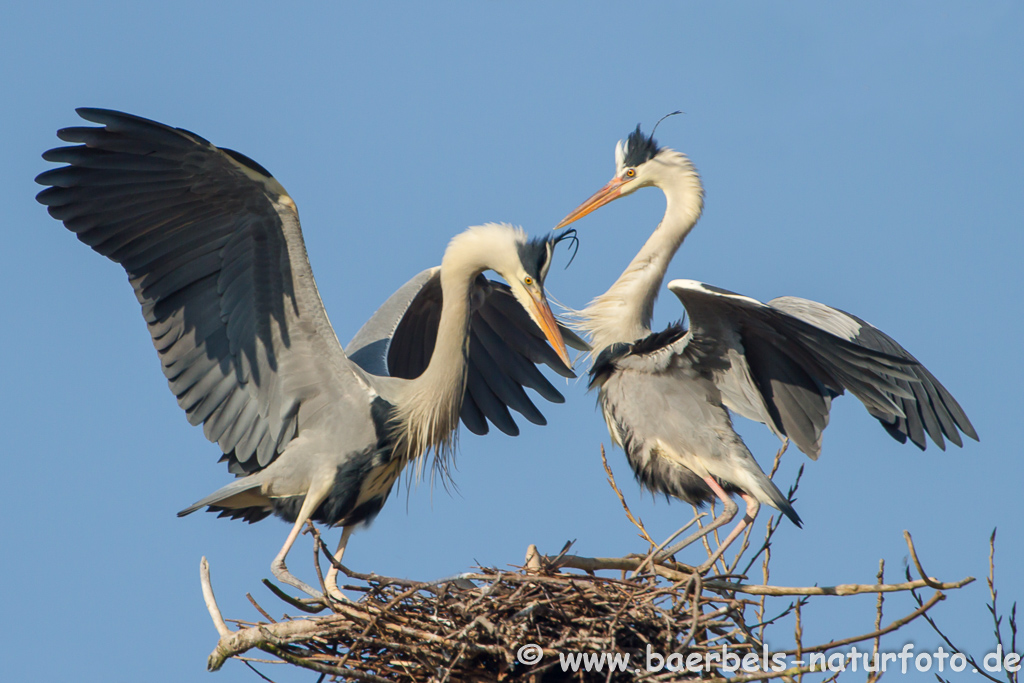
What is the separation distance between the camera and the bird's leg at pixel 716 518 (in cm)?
561

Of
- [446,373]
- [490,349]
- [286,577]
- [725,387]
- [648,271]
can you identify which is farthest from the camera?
[490,349]

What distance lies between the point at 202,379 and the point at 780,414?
2.92 metres

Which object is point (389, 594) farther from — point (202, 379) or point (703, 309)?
point (703, 309)

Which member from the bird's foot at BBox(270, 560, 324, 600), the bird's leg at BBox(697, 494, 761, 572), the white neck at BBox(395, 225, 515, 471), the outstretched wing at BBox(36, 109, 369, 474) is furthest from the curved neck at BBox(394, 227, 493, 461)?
the bird's leg at BBox(697, 494, 761, 572)

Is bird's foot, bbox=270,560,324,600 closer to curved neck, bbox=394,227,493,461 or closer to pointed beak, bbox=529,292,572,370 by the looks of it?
curved neck, bbox=394,227,493,461

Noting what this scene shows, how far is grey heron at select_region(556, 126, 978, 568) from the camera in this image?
5.45 metres

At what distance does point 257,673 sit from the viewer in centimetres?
485

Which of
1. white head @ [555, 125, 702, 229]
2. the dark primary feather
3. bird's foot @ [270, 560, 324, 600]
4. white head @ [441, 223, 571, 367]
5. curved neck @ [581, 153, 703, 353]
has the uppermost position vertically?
white head @ [555, 125, 702, 229]

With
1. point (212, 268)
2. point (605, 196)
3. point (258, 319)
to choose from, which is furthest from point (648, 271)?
point (212, 268)

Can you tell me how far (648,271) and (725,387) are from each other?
1.00 metres

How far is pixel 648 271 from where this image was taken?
6676 mm

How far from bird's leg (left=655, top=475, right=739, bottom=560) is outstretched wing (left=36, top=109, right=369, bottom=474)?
1742mm

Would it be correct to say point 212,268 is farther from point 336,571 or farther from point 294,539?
point 336,571

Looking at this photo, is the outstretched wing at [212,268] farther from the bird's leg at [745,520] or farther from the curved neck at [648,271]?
the bird's leg at [745,520]
